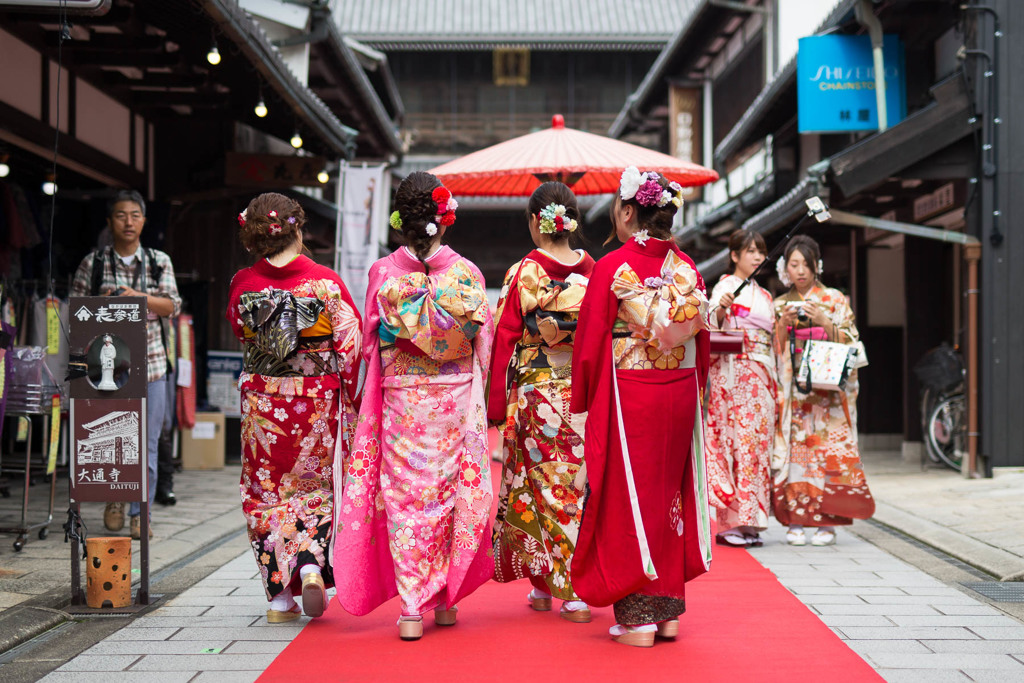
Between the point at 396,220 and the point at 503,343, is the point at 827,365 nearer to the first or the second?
the point at 503,343

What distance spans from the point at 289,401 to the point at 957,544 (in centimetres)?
409

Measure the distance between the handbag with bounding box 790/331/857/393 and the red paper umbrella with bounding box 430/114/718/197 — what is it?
Result: 184cm

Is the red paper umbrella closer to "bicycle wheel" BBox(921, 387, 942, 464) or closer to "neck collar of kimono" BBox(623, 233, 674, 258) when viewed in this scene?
"neck collar of kimono" BBox(623, 233, 674, 258)

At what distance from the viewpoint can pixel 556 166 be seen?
24.4 ft

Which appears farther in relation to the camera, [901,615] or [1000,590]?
[1000,590]

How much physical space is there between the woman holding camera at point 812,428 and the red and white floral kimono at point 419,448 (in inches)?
111

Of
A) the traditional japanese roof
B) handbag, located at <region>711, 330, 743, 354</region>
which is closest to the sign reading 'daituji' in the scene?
handbag, located at <region>711, 330, 743, 354</region>

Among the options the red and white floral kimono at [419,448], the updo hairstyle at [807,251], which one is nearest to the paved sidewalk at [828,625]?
the red and white floral kimono at [419,448]

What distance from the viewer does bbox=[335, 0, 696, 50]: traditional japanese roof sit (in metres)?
23.4

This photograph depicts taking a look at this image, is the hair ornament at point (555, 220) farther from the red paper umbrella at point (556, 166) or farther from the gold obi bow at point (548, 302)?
the red paper umbrella at point (556, 166)

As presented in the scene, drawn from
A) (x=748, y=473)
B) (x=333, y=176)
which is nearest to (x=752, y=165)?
(x=333, y=176)

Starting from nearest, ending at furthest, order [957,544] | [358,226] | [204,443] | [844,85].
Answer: [957,544] → [204,443] → [844,85] → [358,226]

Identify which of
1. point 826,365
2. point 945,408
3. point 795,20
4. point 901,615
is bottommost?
point 901,615

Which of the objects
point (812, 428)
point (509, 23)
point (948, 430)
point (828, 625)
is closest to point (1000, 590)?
point (828, 625)
